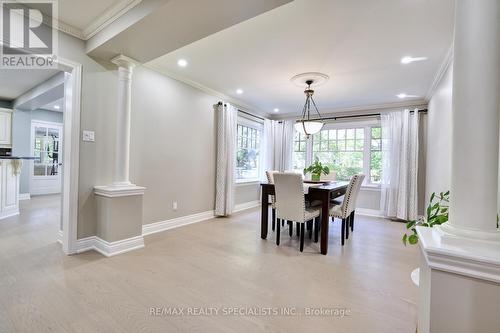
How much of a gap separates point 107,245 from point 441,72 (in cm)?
481

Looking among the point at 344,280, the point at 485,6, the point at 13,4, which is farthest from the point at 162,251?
the point at 485,6

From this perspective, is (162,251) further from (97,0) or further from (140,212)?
(97,0)

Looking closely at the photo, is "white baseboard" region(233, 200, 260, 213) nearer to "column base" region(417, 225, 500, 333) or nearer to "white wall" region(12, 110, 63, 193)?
"column base" region(417, 225, 500, 333)

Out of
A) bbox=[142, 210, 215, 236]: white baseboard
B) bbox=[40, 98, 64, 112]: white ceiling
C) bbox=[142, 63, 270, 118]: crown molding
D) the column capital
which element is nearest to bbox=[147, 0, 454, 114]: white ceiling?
bbox=[142, 63, 270, 118]: crown molding

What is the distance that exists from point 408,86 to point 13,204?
7.30m

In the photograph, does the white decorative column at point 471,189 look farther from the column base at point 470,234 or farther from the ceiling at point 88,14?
the ceiling at point 88,14

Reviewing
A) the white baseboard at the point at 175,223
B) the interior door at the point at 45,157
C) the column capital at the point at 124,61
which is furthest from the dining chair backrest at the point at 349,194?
the interior door at the point at 45,157

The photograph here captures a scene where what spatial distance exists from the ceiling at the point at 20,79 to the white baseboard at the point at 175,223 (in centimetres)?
294

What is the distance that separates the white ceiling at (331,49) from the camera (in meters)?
2.12

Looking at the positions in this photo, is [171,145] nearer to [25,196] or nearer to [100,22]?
[100,22]

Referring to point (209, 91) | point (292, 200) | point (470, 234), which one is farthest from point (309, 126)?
point (470, 234)

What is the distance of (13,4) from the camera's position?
7.27ft

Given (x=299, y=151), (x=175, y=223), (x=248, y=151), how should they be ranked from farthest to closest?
(x=299, y=151) < (x=248, y=151) < (x=175, y=223)

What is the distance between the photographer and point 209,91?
14.9ft
